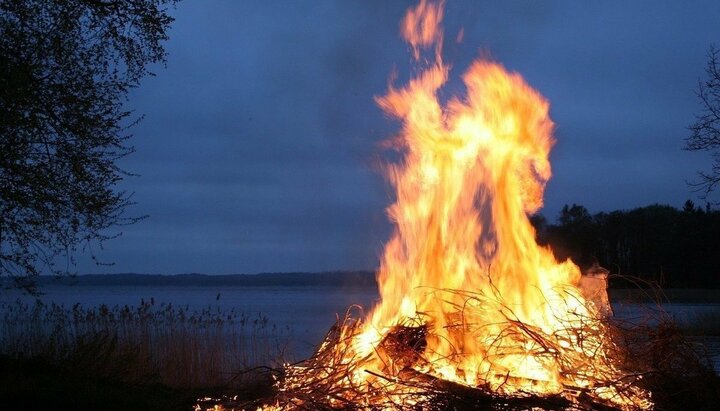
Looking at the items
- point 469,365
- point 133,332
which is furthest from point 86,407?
point 133,332

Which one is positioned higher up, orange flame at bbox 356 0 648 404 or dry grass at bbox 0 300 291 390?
orange flame at bbox 356 0 648 404

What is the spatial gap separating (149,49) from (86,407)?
18.1 feet

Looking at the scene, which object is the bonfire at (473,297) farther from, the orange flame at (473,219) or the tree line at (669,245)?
the tree line at (669,245)

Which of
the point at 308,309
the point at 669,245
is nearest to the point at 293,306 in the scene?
the point at 308,309

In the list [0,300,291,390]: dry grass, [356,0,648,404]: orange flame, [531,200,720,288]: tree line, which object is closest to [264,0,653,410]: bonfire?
[356,0,648,404]: orange flame

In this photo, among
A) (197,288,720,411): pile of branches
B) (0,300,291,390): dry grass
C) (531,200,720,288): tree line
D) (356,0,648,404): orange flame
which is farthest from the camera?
(531,200,720,288): tree line

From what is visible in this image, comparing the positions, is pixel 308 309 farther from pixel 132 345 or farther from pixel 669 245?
pixel 132 345

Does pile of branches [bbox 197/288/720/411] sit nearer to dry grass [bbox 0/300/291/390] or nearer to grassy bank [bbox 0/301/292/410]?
grassy bank [bbox 0/301/292/410]

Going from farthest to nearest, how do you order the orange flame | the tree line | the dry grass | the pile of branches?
the tree line → the dry grass → the orange flame → the pile of branches

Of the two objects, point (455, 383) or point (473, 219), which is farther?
point (473, 219)

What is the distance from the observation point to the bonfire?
19.9 feet

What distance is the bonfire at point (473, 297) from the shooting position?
6078 mm

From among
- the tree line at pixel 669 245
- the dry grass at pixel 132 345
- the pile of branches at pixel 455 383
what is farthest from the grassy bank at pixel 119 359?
the tree line at pixel 669 245

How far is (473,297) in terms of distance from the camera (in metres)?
6.54
